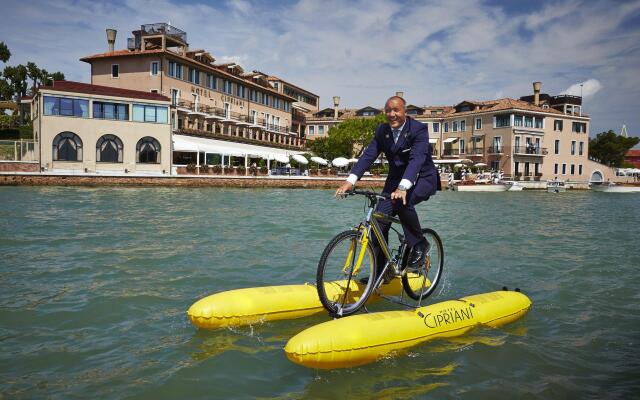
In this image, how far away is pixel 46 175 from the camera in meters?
40.6

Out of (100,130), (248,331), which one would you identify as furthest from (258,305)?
(100,130)

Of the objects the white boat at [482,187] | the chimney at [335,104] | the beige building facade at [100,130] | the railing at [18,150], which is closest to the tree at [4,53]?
the beige building facade at [100,130]

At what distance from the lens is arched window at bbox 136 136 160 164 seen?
49.1m

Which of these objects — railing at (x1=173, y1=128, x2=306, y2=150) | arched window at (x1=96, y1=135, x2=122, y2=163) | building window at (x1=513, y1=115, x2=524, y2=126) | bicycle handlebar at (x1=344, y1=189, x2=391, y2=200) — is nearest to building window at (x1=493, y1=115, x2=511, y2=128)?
building window at (x1=513, y1=115, x2=524, y2=126)

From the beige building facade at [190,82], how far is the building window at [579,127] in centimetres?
5040

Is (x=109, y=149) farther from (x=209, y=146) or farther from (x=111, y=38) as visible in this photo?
(x=111, y=38)

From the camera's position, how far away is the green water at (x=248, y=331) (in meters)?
4.48

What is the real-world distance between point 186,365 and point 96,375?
2.57 ft

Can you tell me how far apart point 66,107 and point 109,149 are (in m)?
5.10

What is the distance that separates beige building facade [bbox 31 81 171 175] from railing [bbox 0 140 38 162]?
0.79 meters

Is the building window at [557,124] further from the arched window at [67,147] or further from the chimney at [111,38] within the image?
the arched window at [67,147]

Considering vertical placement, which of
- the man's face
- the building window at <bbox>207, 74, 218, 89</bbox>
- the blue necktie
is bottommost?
the blue necktie

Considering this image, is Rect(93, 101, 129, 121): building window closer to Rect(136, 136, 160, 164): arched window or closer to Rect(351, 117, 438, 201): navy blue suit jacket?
Rect(136, 136, 160, 164): arched window

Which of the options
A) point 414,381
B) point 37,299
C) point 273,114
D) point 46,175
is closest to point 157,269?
point 37,299
